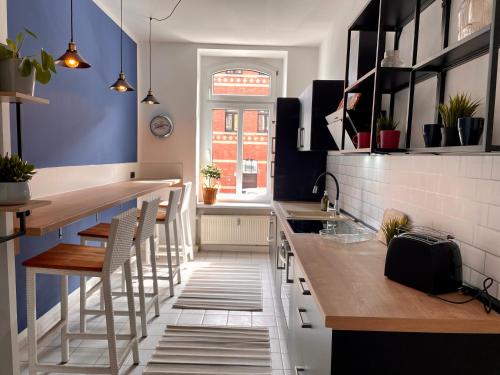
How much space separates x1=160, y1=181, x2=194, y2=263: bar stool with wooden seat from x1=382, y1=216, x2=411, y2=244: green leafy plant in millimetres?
2678

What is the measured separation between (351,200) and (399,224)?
46.4 inches

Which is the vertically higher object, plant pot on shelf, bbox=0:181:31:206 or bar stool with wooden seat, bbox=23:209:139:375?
plant pot on shelf, bbox=0:181:31:206

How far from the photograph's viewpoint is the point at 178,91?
523 cm

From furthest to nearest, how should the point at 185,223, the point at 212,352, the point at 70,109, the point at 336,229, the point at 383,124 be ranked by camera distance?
1. the point at 185,223
2. the point at 70,109
3. the point at 336,229
4. the point at 212,352
5. the point at 383,124

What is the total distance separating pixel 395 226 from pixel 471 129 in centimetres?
96

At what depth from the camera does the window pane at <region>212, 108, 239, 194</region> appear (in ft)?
18.5

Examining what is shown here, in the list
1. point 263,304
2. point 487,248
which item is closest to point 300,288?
point 487,248

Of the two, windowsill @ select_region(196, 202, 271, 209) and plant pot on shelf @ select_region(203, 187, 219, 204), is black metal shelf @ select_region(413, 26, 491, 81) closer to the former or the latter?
windowsill @ select_region(196, 202, 271, 209)

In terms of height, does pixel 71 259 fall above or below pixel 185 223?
above

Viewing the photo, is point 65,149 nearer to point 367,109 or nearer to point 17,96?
point 17,96

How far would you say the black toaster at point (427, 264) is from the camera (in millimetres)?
1414

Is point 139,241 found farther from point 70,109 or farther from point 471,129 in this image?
point 471,129

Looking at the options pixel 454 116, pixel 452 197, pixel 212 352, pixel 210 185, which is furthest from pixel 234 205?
pixel 454 116

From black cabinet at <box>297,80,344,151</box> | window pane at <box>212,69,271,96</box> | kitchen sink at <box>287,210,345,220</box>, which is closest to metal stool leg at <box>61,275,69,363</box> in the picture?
kitchen sink at <box>287,210,345,220</box>
